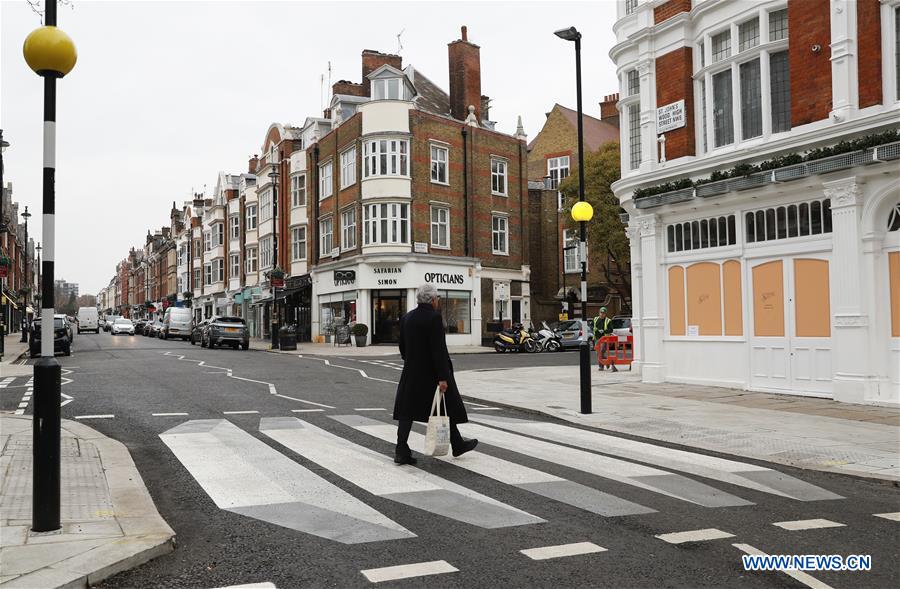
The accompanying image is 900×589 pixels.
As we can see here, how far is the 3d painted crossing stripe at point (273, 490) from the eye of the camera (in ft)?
16.6

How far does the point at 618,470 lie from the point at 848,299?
739 cm

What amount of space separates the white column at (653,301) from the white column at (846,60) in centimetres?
473

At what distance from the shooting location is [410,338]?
23.9 ft

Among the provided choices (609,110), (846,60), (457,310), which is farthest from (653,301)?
(609,110)

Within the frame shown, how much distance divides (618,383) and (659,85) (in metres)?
6.82

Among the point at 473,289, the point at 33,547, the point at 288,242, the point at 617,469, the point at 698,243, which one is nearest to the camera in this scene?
the point at 33,547

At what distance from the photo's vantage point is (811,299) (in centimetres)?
1310

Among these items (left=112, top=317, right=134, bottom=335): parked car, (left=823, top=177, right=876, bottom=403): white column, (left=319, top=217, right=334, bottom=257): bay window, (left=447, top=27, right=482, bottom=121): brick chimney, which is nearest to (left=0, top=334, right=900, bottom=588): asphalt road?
(left=823, top=177, right=876, bottom=403): white column

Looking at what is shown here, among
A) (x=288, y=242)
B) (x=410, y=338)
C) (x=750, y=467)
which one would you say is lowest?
(x=750, y=467)

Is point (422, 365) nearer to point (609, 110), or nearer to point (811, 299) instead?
point (811, 299)

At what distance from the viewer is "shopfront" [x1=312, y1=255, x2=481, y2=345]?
3616cm

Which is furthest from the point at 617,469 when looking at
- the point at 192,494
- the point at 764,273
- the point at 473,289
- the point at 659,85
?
the point at 473,289

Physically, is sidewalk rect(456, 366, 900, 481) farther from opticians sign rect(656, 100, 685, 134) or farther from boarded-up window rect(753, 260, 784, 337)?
opticians sign rect(656, 100, 685, 134)

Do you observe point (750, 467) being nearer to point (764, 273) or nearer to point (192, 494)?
point (192, 494)
